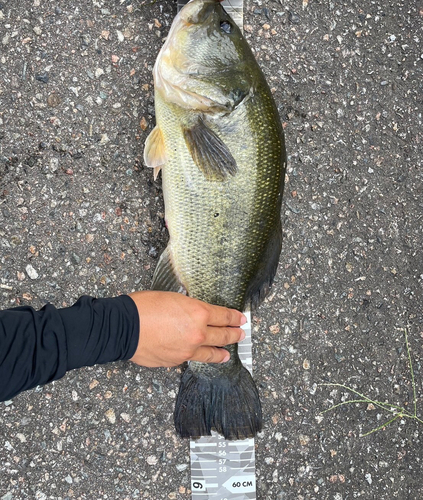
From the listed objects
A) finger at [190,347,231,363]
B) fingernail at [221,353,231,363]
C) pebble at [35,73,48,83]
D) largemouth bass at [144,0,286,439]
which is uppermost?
pebble at [35,73,48,83]

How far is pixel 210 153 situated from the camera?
5.89ft

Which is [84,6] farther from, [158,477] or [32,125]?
[158,477]

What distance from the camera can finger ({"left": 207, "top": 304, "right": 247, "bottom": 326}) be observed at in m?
1.80

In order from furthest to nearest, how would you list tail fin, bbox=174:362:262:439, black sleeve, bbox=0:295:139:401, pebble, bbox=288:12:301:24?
pebble, bbox=288:12:301:24 < tail fin, bbox=174:362:262:439 < black sleeve, bbox=0:295:139:401

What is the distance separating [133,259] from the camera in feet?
7.11

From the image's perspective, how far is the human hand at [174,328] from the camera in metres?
1.67

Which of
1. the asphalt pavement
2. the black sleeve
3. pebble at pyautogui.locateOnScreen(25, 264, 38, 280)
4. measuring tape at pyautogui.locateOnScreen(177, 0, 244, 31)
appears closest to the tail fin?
the asphalt pavement

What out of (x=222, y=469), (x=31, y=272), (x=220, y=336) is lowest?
(x=222, y=469)

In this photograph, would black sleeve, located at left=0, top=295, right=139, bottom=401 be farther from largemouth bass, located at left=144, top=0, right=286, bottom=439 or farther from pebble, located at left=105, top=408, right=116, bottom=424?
pebble, located at left=105, top=408, right=116, bottom=424

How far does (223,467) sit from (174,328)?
0.95 meters

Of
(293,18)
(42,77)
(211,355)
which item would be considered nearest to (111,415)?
(211,355)

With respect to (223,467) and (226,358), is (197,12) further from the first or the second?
(223,467)

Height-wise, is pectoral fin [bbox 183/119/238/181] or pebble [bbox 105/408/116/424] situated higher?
pectoral fin [bbox 183/119/238/181]

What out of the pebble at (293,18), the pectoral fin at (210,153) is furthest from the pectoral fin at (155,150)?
the pebble at (293,18)
